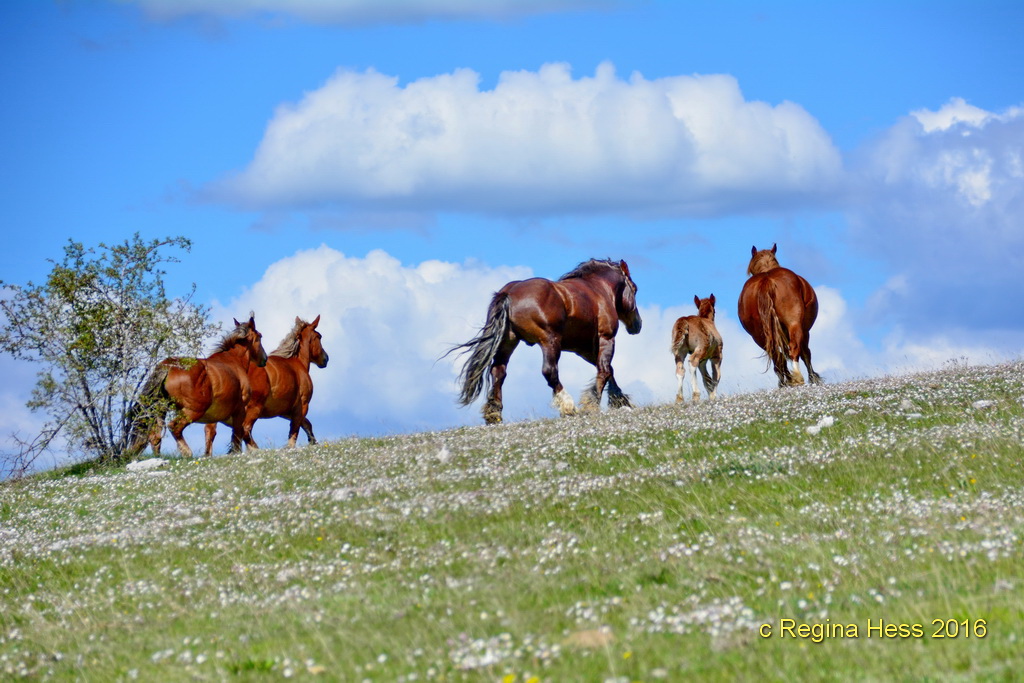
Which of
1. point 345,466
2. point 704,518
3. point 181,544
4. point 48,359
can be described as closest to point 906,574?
point 704,518

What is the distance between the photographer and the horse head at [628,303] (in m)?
29.5

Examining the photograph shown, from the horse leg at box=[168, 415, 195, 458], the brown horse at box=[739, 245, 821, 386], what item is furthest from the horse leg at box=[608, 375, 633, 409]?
the horse leg at box=[168, 415, 195, 458]

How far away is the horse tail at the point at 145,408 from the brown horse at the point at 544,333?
23.8ft

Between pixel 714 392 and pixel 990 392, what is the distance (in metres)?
7.38

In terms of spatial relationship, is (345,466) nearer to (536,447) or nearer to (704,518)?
(536,447)

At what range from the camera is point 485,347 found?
84.2ft

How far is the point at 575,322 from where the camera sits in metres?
26.9

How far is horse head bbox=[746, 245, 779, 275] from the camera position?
97.0ft

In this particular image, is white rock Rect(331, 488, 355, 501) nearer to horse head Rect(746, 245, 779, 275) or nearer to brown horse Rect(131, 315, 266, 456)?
brown horse Rect(131, 315, 266, 456)

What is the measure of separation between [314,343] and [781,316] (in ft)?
43.6

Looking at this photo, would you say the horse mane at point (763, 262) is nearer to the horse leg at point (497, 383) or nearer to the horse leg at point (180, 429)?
the horse leg at point (497, 383)

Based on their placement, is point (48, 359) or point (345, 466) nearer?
point (345, 466)

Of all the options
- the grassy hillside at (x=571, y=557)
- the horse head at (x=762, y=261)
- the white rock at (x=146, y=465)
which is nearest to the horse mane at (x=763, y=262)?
the horse head at (x=762, y=261)

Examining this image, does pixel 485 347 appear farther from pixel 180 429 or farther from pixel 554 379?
pixel 180 429
